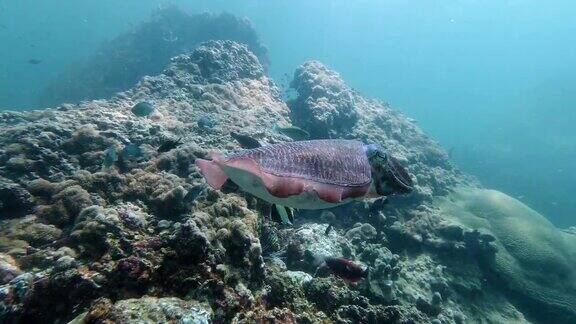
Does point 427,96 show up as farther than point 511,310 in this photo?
Yes

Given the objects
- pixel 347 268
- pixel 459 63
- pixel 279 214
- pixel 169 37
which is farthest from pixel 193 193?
pixel 459 63

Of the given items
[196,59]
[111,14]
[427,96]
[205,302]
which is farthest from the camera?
[427,96]

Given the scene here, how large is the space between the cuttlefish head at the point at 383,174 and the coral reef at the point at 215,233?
54.9 inches

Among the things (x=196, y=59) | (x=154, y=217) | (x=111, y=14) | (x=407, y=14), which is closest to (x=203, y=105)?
(x=196, y=59)

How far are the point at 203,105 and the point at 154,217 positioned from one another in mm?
6437

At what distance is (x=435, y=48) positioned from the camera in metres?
154

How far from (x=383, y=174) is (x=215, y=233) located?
2.77 meters

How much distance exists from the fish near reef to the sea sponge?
9845 mm

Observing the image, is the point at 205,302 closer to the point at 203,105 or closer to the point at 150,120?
the point at 150,120

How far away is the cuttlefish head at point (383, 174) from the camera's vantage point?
73.0 inches

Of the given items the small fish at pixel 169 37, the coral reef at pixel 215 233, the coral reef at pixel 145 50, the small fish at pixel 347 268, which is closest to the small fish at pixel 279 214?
the coral reef at pixel 215 233

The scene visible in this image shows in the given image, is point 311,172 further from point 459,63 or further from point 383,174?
point 459,63

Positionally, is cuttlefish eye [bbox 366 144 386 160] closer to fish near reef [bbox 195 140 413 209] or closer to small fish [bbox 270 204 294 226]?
fish near reef [bbox 195 140 413 209]

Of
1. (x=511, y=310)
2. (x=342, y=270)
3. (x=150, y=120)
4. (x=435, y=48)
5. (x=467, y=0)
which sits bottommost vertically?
(x=342, y=270)
